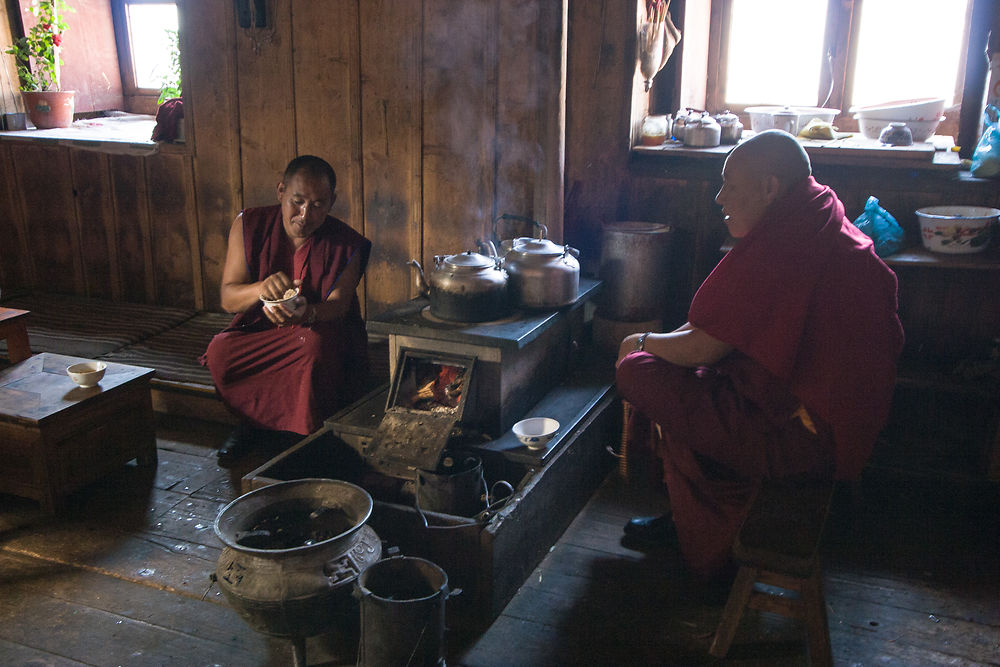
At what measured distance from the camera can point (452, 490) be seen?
3123 mm

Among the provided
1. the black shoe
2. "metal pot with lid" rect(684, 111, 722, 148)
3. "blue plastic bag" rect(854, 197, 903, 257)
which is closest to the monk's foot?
"blue plastic bag" rect(854, 197, 903, 257)

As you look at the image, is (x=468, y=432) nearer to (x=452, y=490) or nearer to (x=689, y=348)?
(x=452, y=490)

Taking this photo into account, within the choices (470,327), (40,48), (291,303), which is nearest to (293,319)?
(291,303)

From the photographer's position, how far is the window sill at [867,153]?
4.00 metres

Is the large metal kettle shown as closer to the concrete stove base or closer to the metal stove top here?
the metal stove top

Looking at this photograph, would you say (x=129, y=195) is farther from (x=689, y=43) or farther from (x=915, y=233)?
(x=915, y=233)

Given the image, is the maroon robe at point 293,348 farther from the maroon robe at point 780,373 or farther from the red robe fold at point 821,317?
the red robe fold at point 821,317

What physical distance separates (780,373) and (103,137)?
4.99 meters

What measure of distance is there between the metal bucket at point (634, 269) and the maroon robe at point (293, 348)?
1295 mm

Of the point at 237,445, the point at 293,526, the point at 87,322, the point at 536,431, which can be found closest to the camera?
the point at 293,526

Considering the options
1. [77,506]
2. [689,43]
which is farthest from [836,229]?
[77,506]

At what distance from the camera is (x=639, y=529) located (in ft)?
11.2

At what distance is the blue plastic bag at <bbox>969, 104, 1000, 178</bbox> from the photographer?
3893 millimetres

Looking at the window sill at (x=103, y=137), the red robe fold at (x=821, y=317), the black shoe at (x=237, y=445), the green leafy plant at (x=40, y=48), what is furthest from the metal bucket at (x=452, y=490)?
the green leafy plant at (x=40, y=48)
